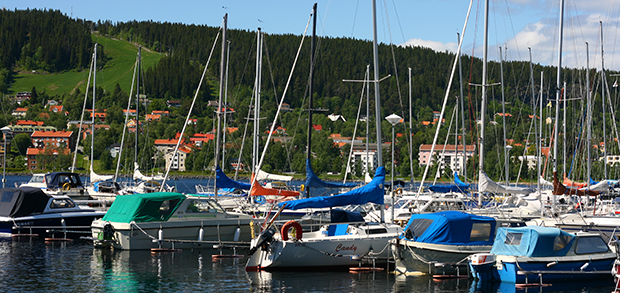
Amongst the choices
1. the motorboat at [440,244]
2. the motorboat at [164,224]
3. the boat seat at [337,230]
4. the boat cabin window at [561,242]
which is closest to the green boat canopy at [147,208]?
the motorboat at [164,224]

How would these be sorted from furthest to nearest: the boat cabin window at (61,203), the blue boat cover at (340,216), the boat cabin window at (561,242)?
the boat cabin window at (61,203), the blue boat cover at (340,216), the boat cabin window at (561,242)

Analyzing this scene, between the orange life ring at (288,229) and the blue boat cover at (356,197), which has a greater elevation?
the blue boat cover at (356,197)

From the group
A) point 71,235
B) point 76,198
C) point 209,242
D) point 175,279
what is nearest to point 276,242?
point 175,279

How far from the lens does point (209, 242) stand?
1120 inches

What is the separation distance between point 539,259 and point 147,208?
639 inches

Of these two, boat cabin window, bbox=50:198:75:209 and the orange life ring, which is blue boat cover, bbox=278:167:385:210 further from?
boat cabin window, bbox=50:198:75:209

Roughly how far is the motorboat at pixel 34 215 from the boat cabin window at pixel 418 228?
18.2m

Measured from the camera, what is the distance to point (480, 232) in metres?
23.0

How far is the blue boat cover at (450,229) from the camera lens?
72.7 ft

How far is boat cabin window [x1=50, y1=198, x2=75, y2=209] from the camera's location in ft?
112

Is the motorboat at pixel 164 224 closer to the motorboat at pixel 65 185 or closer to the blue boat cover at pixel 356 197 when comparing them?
the blue boat cover at pixel 356 197

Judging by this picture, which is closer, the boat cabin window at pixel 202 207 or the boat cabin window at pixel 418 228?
the boat cabin window at pixel 418 228

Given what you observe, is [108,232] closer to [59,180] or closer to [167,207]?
[167,207]

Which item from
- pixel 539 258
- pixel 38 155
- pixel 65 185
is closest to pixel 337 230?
pixel 539 258
